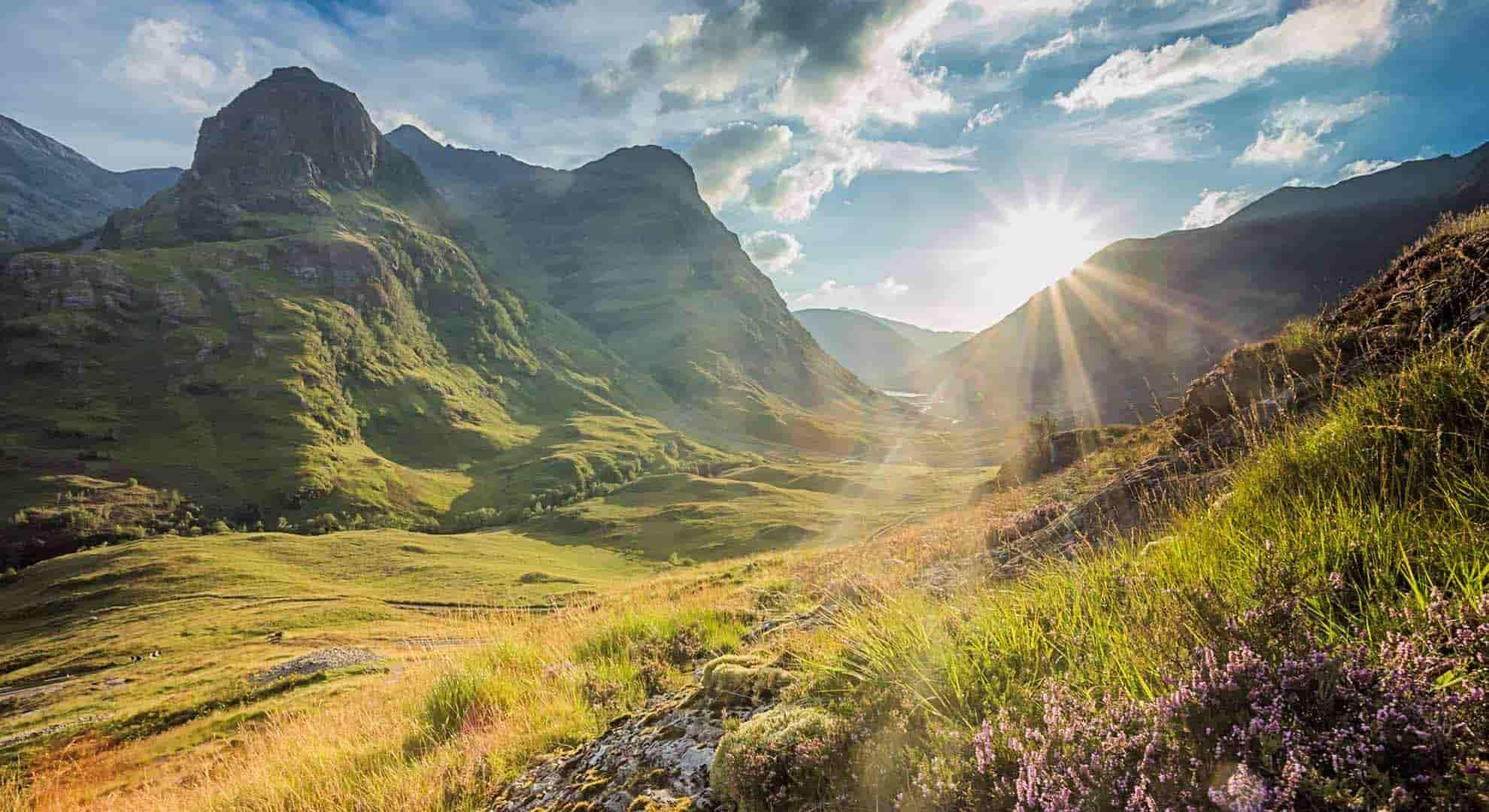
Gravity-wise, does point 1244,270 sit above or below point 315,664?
above

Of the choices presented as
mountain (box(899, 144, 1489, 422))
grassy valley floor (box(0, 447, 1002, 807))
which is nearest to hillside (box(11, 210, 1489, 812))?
grassy valley floor (box(0, 447, 1002, 807))

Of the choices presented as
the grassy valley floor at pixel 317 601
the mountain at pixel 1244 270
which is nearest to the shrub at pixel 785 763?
the grassy valley floor at pixel 317 601

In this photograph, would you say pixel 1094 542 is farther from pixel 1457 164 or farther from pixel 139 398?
pixel 1457 164

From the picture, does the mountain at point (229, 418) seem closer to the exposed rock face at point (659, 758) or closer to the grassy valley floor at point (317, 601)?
the grassy valley floor at point (317, 601)

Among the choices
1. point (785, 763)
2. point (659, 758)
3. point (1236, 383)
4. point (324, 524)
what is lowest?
point (324, 524)

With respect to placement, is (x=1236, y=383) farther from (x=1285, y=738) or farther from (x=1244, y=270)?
(x=1244, y=270)

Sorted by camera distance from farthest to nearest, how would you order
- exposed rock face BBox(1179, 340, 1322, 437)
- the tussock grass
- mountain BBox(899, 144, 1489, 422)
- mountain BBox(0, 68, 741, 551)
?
mountain BBox(899, 144, 1489, 422), mountain BBox(0, 68, 741, 551), exposed rock face BBox(1179, 340, 1322, 437), the tussock grass

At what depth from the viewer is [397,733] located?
5.94 meters

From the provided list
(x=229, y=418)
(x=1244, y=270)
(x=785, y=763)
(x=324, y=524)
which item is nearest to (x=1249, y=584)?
(x=785, y=763)

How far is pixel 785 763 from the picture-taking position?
3.37 meters

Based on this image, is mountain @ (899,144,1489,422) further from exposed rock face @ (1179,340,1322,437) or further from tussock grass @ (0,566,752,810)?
tussock grass @ (0,566,752,810)

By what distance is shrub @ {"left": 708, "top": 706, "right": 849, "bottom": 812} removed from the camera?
3.24 metres

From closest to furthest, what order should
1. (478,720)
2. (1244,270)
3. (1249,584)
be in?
1. (1249,584)
2. (478,720)
3. (1244,270)

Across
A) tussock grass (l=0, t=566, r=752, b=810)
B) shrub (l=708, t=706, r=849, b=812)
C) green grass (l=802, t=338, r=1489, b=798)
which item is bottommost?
tussock grass (l=0, t=566, r=752, b=810)
